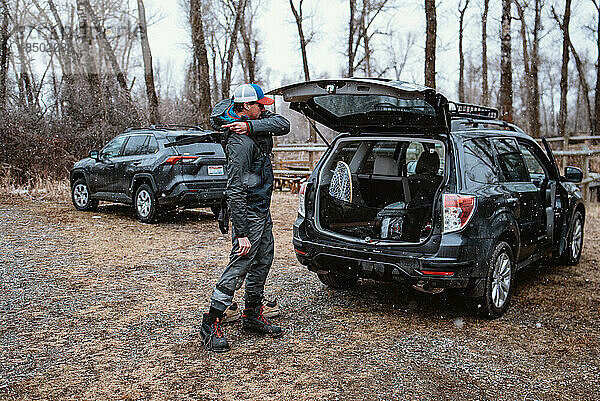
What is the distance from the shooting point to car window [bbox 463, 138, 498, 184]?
5164mm

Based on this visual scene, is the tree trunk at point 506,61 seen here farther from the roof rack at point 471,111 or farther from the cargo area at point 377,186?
the cargo area at point 377,186

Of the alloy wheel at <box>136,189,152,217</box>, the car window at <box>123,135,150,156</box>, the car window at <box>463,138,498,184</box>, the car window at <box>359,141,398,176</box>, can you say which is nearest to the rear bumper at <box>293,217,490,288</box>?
the car window at <box>463,138,498,184</box>

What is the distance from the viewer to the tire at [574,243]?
7.18m

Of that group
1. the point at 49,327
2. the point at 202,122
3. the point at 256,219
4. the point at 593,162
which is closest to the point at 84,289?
the point at 49,327

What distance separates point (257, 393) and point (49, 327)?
7.64ft

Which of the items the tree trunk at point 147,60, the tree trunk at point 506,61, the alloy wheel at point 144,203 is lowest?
the alloy wheel at point 144,203

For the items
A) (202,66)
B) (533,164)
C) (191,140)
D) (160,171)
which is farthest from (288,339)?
(202,66)

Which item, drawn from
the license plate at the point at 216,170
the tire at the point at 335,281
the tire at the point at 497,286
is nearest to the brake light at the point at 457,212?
the tire at the point at 497,286

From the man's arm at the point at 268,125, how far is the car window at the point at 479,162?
1.68 metres

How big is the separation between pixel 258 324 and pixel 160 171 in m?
5.83

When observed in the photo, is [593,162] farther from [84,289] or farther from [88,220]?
[84,289]

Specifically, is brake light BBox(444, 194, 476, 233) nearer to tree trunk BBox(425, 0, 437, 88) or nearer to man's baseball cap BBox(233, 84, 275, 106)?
man's baseball cap BBox(233, 84, 275, 106)

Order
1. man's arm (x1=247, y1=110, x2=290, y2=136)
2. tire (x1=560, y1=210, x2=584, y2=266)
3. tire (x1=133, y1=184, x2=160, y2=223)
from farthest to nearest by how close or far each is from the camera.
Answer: tire (x1=133, y1=184, x2=160, y2=223) < tire (x1=560, y1=210, x2=584, y2=266) < man's arm (x1=247, y1=110, x2=290, y2=136)

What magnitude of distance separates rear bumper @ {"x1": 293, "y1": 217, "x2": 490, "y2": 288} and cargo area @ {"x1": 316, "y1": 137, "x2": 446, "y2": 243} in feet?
1.59
